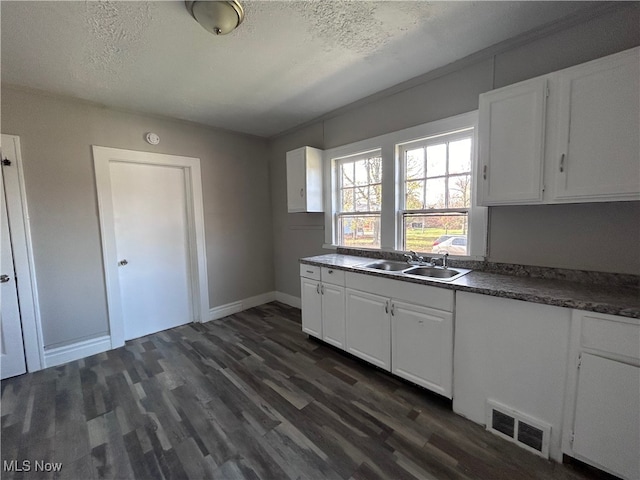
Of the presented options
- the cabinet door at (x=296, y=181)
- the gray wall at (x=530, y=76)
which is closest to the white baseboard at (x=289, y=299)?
the cabinet door at (x=296, y=181)

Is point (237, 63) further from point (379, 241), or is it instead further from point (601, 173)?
point (601, 173)

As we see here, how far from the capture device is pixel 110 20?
160 cm

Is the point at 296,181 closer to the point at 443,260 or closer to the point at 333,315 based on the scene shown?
the point at 333,315

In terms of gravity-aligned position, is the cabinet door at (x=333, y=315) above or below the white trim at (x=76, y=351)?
above

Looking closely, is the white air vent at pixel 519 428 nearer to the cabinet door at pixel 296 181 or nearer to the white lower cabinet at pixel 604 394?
the white lower cabinet at pixel 604 394

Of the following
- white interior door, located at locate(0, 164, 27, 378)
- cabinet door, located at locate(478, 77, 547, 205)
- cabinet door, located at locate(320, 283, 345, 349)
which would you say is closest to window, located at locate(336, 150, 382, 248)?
cabinet door, located at locate(320, 283, 345, 349)

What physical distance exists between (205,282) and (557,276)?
3621mm

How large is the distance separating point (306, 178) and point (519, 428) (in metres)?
2.84

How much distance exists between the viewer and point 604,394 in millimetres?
1306

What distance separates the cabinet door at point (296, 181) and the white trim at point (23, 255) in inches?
99.6

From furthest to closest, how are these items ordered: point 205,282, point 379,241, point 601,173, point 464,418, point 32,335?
point 205,282, point 379,241, point 32,335, point 464,418, point 601,173

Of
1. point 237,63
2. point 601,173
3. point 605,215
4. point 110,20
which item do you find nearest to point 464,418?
point 605,215

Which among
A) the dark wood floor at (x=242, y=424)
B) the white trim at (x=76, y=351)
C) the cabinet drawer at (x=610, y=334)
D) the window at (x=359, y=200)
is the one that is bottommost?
the dark wood floor at (x=242, y=424)

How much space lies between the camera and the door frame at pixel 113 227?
2.75 meters
